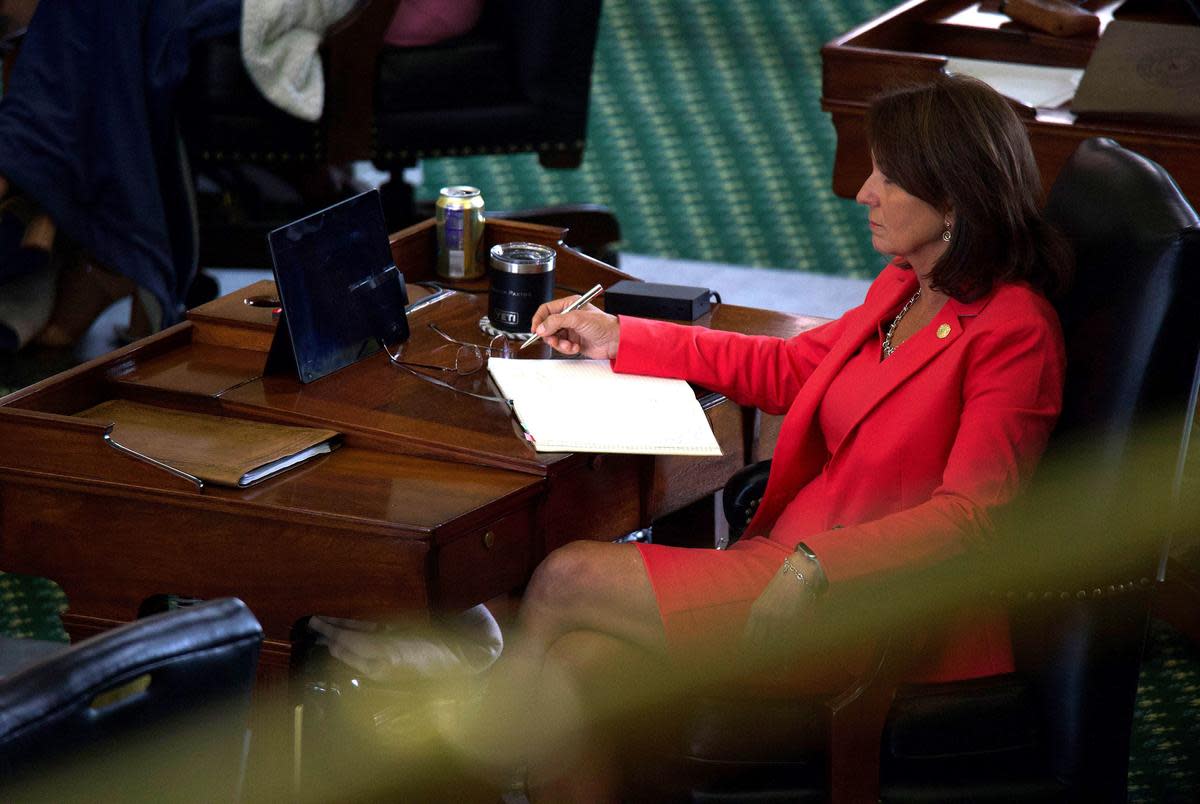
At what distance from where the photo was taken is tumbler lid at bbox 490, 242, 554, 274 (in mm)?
2326

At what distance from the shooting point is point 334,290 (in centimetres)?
215

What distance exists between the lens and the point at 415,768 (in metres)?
2.32

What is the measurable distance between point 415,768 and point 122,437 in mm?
697

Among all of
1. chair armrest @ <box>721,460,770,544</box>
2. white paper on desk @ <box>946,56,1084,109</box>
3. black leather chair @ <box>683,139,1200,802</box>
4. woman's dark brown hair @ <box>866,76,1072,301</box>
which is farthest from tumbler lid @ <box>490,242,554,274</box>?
white paper on desk @ <box>946,56,1084,109</box>

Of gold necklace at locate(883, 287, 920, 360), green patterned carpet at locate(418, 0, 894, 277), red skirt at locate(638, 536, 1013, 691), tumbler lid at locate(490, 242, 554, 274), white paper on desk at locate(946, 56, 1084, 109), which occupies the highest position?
gold necklace at locate(883, 287, 920, 360)

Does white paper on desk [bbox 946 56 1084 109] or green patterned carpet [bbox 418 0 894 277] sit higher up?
white paper on desk [bbox 946 56 1084 109]

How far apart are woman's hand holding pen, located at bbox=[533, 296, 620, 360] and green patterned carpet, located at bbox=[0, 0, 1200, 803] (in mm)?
1971

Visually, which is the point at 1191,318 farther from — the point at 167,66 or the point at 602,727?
the point at 167,66

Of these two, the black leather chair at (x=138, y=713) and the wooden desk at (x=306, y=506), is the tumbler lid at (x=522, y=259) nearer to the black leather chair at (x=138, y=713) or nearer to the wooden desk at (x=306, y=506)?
the wooden desk at (x=306, y=506)

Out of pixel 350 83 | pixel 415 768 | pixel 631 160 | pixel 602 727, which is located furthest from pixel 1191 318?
pixel 631 160

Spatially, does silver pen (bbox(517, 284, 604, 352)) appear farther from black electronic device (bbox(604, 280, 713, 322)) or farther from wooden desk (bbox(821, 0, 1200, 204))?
wooden desk (bbox(821, 0, 1200, 204))

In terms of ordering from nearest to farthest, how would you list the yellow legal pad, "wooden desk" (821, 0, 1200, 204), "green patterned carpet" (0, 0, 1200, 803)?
the yellow legal pad → "wooden desk" (821, 0, 1200, 204) → "green patterned carpet" (0, 0, 1200, 803)

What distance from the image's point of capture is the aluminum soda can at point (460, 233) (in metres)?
2.57

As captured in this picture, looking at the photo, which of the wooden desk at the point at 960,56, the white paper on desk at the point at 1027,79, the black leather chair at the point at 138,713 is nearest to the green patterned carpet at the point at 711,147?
the wooden desk at the point at 960,56
